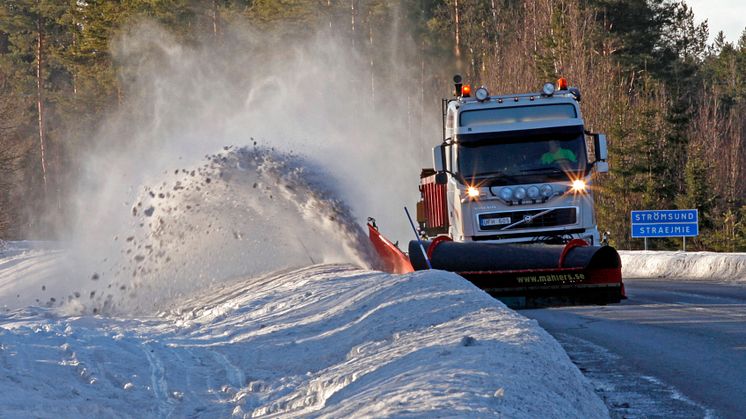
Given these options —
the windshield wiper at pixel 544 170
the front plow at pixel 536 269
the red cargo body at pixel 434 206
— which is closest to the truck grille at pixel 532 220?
the windshield wiper at pixel 544 170

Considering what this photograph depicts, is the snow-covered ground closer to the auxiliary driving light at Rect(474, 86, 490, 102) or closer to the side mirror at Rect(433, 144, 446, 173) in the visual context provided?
the side mirror at Rect(433, 144, 446, 173)

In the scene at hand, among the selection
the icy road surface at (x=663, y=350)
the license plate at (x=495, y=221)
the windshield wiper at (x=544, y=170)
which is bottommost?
the icy road surface at (x=663, y=350)

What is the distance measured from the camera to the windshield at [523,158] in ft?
50.5

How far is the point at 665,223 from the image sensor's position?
28.3 metres

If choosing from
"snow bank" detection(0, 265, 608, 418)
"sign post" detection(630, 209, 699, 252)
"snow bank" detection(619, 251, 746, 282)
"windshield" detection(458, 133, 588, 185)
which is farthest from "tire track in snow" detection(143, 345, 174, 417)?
"sign post" detection(630, 209, 699, 252)

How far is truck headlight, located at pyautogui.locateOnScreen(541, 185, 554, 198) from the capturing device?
50.0 feet

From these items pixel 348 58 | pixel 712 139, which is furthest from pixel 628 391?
pixel 348 58

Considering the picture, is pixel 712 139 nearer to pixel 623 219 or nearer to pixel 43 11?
pixel 623 219

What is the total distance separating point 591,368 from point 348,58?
187 ft

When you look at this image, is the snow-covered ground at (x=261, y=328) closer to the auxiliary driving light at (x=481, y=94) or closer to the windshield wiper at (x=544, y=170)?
→ the windshield wiper at (x=544, y=170)

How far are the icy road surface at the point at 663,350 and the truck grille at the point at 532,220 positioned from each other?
1262 millimetres

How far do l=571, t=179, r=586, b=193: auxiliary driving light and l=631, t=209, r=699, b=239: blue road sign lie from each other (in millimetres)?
13013

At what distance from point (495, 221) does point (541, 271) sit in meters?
2.20

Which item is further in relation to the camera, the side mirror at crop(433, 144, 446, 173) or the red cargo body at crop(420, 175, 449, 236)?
the red cargo body at crop(420, 175, 449, 236)
